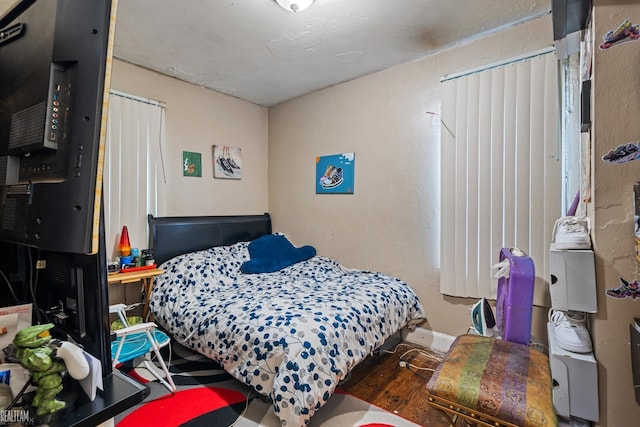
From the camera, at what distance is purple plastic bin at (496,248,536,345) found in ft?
5.26

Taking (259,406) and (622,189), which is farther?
(259,406)

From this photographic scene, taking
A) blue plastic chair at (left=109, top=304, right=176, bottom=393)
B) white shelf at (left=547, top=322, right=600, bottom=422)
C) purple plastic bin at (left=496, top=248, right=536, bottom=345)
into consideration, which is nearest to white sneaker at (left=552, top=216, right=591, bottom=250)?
purple plastic bin at (left=496, top=248, right=536, bottom=345)

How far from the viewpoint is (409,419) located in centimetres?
176

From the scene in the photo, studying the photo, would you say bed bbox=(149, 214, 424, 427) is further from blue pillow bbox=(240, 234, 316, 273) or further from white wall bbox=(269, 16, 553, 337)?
white wall bbox=(269, 16, 553, 337)

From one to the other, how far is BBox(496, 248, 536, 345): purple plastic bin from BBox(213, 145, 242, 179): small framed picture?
2.87 meters

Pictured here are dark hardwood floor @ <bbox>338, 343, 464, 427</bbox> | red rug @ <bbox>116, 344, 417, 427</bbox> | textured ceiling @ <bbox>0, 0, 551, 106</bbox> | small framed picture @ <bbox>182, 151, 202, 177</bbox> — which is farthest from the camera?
small framed picture @ <bbox>182, 151, 202, 177</bbox>

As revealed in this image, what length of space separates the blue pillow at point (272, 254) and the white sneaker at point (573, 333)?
2.25m

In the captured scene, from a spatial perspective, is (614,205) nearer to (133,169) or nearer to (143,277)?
(143,277)

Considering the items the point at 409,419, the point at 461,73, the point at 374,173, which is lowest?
the point at 409,419

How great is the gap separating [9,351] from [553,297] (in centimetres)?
197

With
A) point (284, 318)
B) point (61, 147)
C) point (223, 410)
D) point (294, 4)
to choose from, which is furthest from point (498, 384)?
point (294, 4)

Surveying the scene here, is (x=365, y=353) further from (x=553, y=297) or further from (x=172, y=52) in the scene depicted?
(x=172, y=52)

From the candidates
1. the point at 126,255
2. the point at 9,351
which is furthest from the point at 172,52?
the point at 9,351

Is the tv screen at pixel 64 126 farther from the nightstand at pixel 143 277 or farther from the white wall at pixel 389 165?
the white wall at pixel 389 165
